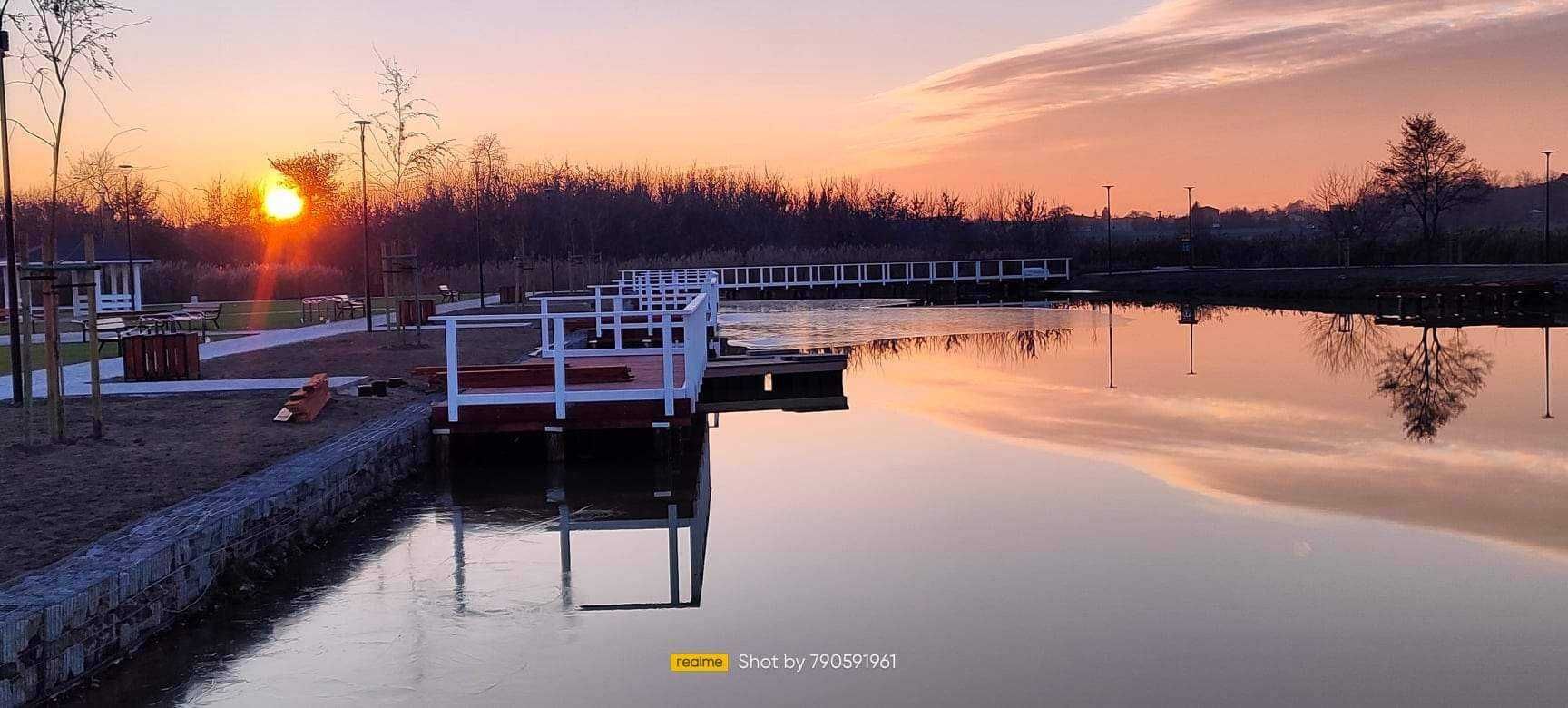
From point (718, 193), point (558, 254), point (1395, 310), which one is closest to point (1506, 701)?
point (1395, 310)

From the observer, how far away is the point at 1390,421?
1584 cm

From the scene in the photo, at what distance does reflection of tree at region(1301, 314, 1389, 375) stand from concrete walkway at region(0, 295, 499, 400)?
1664 centimetres

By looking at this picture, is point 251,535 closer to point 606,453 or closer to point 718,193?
point 606,453

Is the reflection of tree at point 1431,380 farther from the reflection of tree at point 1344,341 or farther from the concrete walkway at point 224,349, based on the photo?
the concrete walkway at point 224,349

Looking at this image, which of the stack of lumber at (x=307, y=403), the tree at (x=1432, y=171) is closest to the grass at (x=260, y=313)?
the stack of lumber at (x=307, y=403)

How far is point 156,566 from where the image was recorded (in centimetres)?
709

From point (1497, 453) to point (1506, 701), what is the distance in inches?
306

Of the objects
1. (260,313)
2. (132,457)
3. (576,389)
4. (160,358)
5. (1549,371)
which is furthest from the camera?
(260,313)

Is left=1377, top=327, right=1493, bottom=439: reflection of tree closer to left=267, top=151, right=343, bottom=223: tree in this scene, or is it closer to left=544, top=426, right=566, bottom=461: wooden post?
left=544, top=426, right=566, bottom=461: wooden post

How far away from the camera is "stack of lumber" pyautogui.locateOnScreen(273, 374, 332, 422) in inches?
495

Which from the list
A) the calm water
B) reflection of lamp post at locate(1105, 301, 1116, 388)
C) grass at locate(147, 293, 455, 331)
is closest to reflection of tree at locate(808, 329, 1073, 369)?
reflection of lamp post at locate(1105, 301, 1116, 388)

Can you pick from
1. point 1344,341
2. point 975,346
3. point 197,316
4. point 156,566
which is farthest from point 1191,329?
point 156,566

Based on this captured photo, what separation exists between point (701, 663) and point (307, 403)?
7.03 m

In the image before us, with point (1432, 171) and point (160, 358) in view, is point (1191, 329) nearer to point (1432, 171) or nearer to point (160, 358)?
point (160, 358)
